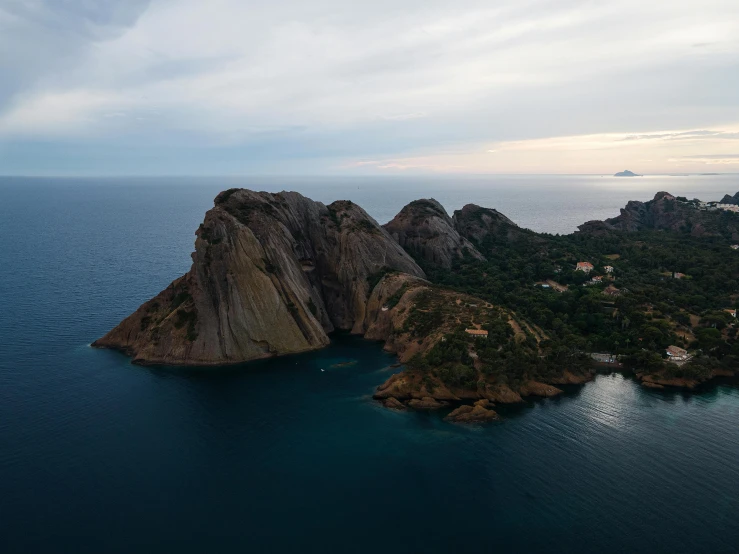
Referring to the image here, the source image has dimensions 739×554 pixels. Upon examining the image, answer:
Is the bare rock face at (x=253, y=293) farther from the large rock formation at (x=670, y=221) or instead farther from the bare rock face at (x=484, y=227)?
the large rock formation at (x=670, y=221)

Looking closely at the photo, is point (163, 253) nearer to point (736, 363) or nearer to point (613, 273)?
point (613, 273)

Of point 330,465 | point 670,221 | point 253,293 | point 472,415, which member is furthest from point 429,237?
point 670,221

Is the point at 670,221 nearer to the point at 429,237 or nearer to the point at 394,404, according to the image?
the point at 429,237

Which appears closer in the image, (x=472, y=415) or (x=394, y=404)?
(x=472, y=415)

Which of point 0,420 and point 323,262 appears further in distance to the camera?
point 323,262

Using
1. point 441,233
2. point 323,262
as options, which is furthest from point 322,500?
point 441,233

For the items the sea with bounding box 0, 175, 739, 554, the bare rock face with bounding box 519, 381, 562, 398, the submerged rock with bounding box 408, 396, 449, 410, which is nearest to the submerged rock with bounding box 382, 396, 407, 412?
the submerged rock with bounding box 408, 396, 449, 410
